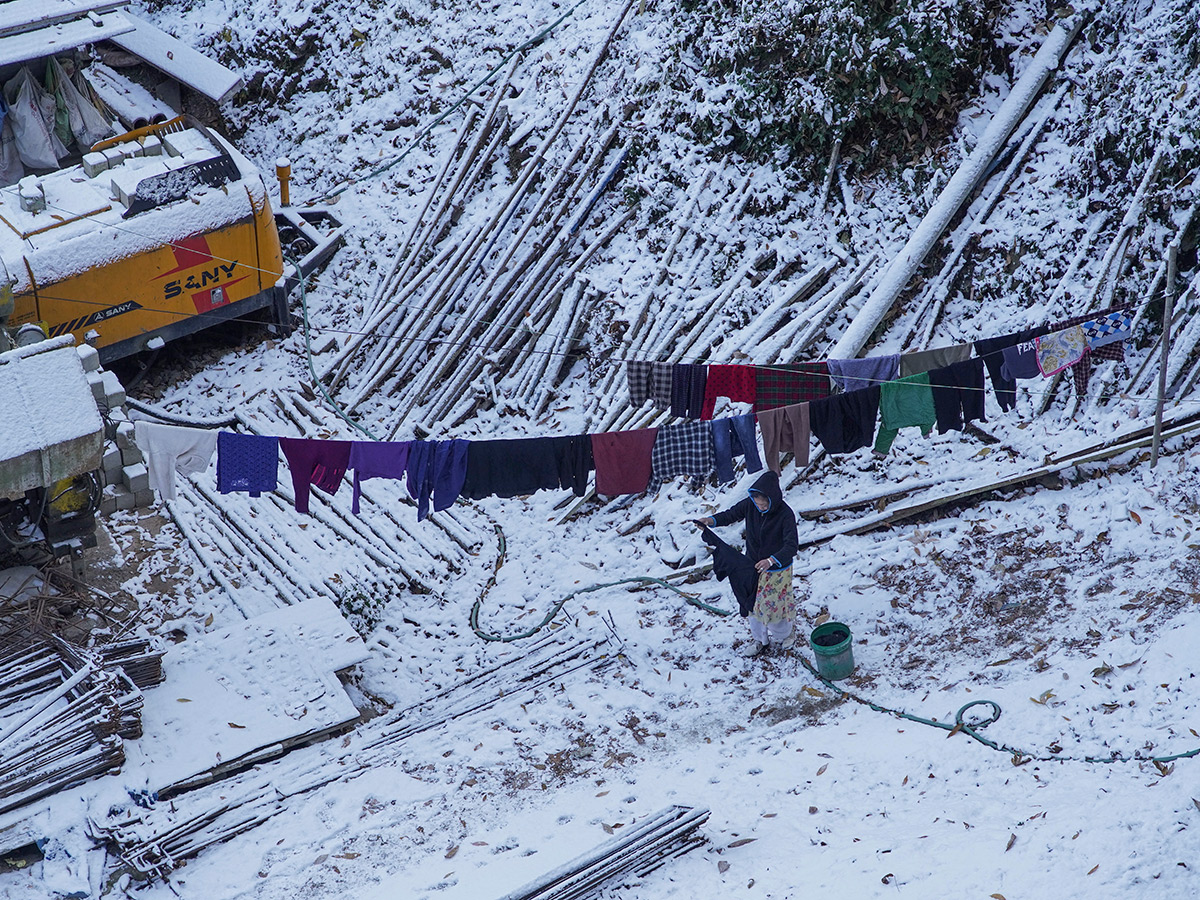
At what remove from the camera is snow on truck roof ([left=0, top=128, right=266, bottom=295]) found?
495 inches

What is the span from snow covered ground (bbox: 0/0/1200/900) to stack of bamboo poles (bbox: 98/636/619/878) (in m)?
0.13

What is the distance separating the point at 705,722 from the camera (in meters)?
9.37

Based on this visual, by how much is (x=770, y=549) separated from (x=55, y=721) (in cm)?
561

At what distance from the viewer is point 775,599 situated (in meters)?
9.64

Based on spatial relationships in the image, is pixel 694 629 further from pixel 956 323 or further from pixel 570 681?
pixel 956 323

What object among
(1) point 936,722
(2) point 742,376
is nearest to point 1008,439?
(2) point 742,376

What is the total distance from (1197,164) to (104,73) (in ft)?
45.0

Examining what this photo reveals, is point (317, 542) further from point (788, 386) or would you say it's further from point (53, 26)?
point (53, 26)

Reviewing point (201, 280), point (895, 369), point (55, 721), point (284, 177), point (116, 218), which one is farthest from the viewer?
point (284, 177)

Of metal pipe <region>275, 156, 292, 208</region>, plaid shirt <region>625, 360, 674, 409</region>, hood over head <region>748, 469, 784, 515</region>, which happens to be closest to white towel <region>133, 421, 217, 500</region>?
plaid shirt <region>625, 360, 674, 409</region>

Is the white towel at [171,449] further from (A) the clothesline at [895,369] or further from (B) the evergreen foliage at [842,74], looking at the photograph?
(B) the evergreen foliage at [842,74]

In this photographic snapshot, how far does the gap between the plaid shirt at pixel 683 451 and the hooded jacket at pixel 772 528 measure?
1.59 ft

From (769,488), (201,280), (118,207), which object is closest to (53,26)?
(118,207)

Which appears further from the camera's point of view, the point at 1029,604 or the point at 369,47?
the point at 369,47
